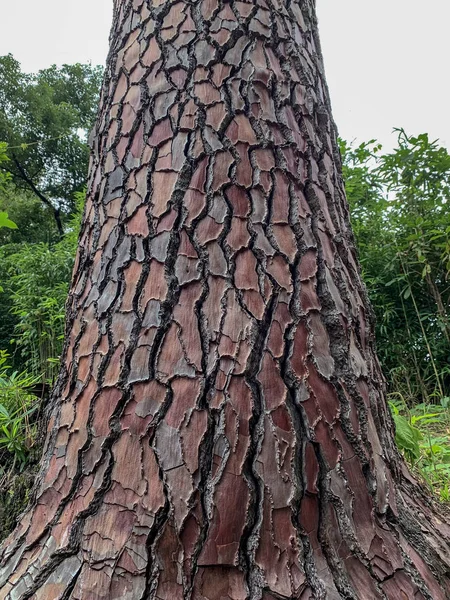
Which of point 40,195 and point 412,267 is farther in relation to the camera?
point 40,195

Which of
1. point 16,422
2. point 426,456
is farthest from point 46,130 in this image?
point 426,456

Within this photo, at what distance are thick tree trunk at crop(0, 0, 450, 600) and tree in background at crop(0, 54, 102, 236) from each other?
1261 centimetres

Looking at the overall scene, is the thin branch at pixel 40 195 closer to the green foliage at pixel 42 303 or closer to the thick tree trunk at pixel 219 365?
the green foliage at pixel 42 303

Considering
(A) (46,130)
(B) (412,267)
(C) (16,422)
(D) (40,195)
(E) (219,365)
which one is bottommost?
(C) (16,422)

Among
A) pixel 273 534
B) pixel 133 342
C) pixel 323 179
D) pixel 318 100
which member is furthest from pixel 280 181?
pixel 273 534

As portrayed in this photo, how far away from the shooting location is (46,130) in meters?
12.9

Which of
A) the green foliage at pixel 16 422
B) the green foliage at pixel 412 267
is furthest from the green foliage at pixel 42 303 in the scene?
the green foliage at pixel 412 267

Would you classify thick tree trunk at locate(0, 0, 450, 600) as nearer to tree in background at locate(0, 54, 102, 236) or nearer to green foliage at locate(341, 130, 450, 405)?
green foliage at locate(341, 130, 450, 405)

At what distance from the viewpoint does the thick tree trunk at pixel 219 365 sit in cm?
64

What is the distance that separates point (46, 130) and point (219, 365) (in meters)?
14.5

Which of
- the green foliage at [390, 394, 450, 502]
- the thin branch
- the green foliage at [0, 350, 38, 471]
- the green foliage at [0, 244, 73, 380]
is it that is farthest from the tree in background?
the green foliage at [390, 394, 450, 502]

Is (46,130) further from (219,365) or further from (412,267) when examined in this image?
(219,365)

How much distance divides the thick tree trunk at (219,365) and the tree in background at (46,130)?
12.6 metres

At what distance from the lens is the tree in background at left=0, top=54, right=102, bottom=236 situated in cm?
1252
